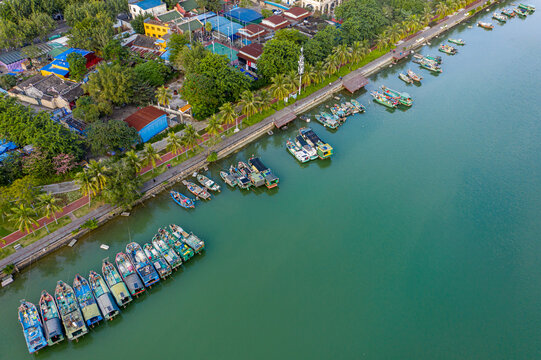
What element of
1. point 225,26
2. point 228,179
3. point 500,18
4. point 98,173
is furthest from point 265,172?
point 500,18

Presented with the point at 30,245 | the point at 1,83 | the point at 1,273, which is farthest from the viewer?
the point at 1,83

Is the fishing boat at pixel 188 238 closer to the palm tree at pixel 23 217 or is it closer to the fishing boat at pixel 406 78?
the palm tree at pixel 23 217

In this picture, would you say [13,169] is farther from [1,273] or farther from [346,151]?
[346,151]

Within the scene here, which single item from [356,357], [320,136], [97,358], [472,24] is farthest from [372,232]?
[472,24]

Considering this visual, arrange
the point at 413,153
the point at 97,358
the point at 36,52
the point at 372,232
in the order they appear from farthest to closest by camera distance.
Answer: the point at 36,52 < the point at 413,153 < the point at 372,232 < the point at 97,358

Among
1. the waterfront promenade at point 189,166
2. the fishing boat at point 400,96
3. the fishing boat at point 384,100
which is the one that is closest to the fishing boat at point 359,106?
the fishing boat at point 384,100

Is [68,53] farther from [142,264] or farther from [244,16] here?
[142,264]

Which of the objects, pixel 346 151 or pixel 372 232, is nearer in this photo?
pixel 372 232
